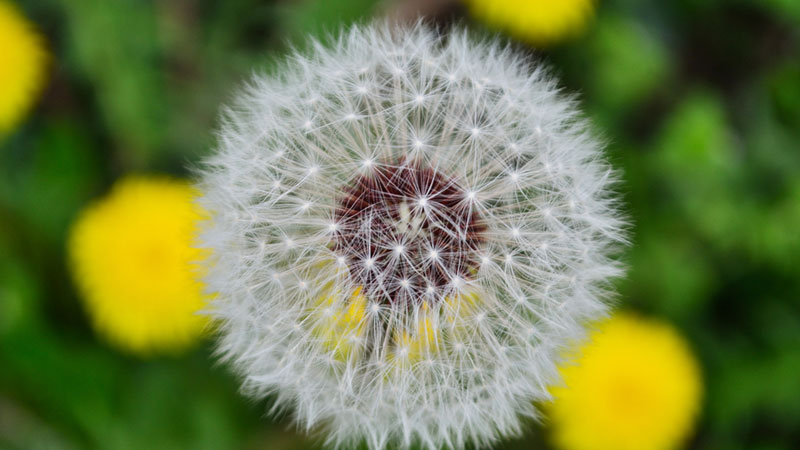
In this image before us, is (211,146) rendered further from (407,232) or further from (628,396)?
(628,396)

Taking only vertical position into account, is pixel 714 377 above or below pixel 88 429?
above

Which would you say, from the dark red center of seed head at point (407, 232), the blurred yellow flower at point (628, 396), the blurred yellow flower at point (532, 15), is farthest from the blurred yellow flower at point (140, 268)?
the blurred yellow flower at point (628, 396)

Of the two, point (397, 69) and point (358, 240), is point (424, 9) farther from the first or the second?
point (358, 240)

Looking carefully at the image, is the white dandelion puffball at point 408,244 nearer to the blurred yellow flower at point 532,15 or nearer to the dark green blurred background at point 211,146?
the blurred yellow flower at point 532,15

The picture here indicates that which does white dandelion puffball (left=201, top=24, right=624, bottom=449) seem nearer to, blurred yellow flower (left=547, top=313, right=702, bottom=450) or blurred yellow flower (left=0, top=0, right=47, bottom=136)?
blurred yellow flower (left=547, top=313, right=702, bottom=450)

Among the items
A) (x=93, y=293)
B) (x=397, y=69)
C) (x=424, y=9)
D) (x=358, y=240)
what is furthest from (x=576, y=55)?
(x=93, y=293)

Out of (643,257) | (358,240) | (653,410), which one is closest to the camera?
(358,240)
